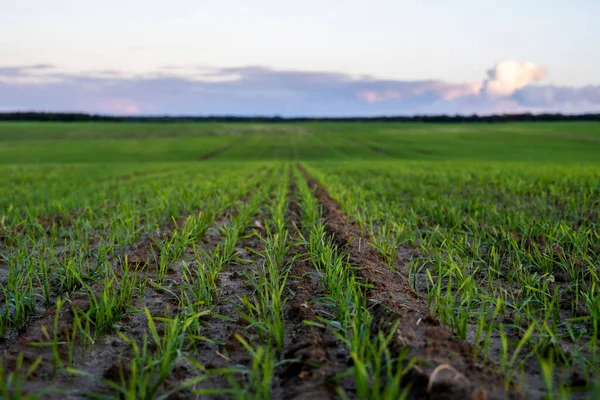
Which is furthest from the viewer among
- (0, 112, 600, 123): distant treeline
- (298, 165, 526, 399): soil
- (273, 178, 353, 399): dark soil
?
(0, 112, 600, 123): distant treeline

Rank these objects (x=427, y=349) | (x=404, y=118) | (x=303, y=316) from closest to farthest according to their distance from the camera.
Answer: (x=427, y=349)
(x=303, y=316)
(x=404, y=118)

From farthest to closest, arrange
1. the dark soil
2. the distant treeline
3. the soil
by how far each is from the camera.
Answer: the distant treeline → the dark soil → the soil

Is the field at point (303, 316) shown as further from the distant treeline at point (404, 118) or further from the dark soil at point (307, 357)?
the distant treeline at point (404, 118)

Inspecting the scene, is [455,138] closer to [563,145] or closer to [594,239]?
[563,145]

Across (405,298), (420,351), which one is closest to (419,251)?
(405,298)

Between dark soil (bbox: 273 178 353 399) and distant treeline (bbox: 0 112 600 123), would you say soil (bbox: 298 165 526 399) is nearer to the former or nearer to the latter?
dark soil (bbox: 273 178 353 399)

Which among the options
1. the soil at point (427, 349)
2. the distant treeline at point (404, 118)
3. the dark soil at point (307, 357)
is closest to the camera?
the soil at point (427, 349)

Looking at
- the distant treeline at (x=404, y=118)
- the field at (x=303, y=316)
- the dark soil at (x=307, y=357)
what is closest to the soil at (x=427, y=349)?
the field at (x=303, y=316)

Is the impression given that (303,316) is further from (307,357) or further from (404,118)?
(404,118)

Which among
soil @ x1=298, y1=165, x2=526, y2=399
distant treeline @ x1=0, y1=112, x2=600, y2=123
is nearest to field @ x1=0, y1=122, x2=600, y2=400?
Answer: soil @ x1=298, y1=165, x2=526, y2=399

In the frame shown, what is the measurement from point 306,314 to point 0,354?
229cm

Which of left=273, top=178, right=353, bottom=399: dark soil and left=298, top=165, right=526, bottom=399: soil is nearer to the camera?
left=298, top=165, right=526, bottom=399: soil

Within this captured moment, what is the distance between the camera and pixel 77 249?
6523 mm

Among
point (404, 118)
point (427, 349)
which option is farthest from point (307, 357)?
point (404, 118)
